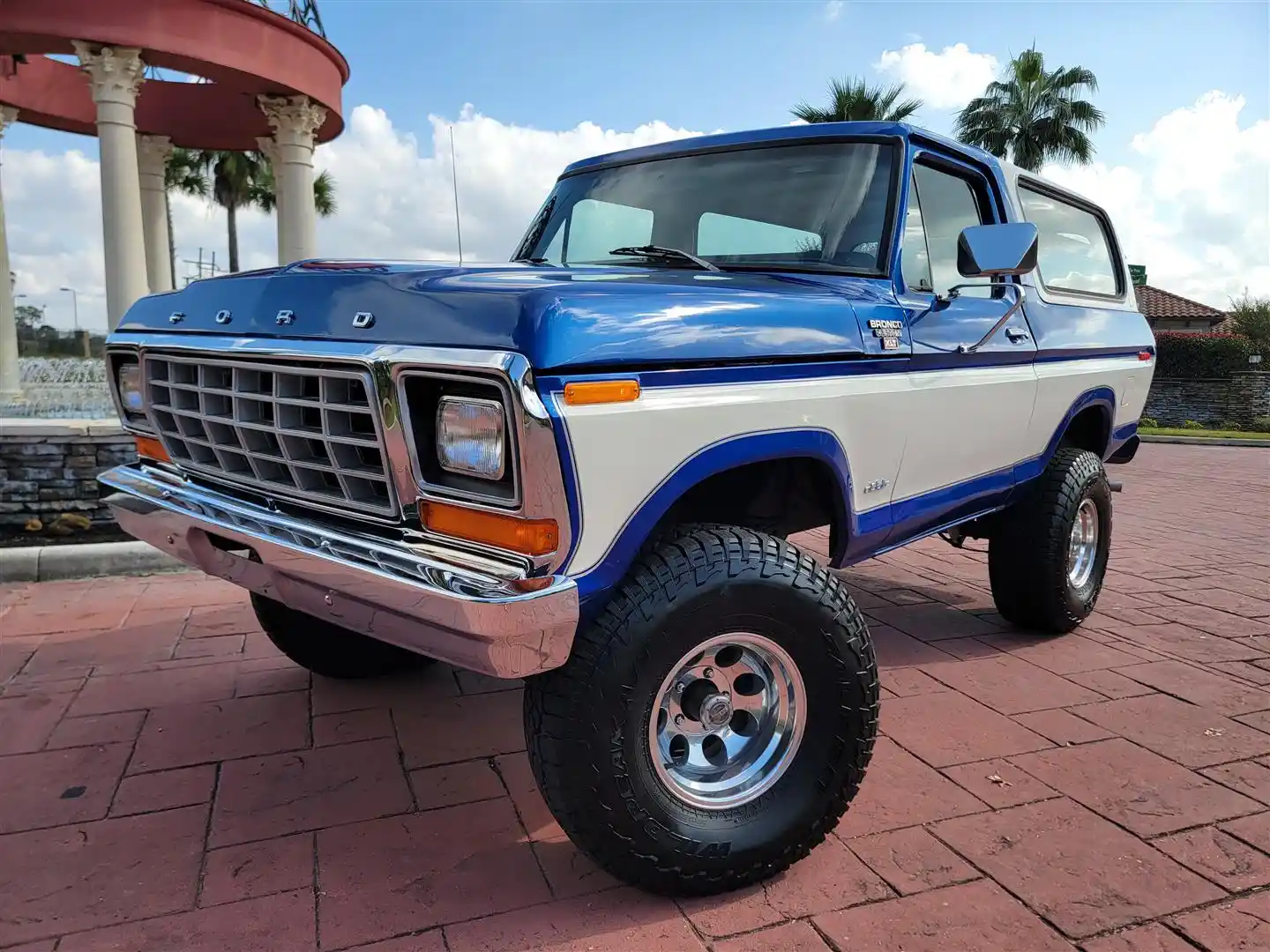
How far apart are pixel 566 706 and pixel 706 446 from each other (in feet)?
2.24

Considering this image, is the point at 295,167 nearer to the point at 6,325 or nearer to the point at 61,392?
the point at 6,325

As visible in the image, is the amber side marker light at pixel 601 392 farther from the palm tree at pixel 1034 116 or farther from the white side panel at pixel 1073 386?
the palm tree at pixel 1034 116

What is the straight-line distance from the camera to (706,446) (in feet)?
6.98

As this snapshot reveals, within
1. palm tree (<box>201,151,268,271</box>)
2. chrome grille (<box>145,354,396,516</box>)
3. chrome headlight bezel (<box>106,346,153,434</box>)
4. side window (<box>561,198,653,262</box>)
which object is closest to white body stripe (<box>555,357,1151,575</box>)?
chrome grille (<box>145,354,396,516</box>)

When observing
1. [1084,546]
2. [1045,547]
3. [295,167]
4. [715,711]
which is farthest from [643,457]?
[295,167]

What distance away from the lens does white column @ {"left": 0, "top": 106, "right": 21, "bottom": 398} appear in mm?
11602

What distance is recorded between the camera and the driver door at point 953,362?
9.64 feet

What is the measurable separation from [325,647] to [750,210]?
2285 millimetres

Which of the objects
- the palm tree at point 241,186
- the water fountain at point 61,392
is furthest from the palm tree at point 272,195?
the water fountain at point 61,392

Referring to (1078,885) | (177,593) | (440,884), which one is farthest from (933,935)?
(177,593)

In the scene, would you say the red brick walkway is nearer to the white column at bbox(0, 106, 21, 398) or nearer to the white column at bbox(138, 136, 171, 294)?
the white column at bbox(0, 106, 21, 398)

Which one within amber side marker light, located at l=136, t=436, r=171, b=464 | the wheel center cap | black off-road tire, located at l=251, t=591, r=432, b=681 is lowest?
black off-road tire, located at l=251, t=591, r=432, b=681

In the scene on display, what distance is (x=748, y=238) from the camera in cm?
311

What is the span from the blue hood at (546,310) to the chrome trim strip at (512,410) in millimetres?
40
